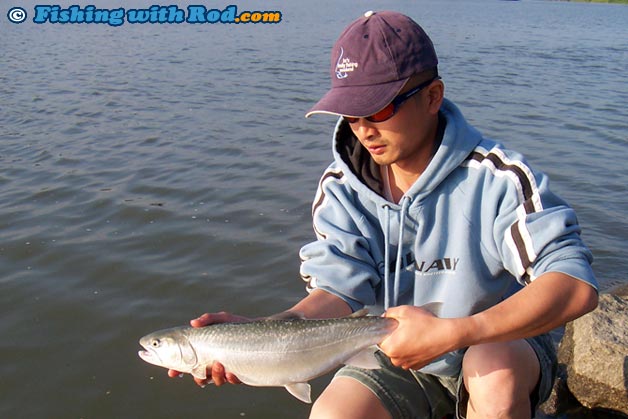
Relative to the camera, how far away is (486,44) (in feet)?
80.3

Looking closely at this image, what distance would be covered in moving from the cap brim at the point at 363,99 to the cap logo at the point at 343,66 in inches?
2.7

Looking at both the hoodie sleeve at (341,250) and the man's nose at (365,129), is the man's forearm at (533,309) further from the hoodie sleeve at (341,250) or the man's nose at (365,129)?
the man's nose at (365,129)

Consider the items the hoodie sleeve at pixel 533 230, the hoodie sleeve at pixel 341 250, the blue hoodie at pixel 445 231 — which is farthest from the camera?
the hoodie sleeve at pixel 341 250

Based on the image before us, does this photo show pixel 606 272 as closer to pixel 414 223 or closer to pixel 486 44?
pixel 414 223

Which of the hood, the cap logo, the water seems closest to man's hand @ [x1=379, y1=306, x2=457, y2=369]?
the hood

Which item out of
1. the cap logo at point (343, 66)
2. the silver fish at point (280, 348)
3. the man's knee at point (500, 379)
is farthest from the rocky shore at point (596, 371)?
the cap logo at point (343, 66)

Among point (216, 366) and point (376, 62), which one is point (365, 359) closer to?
point (216, 366)

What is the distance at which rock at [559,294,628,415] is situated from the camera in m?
4.13

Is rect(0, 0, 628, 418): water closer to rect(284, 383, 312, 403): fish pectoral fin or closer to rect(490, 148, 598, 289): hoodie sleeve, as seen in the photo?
rect(284, 383, 312, 403): fish pectoral fin

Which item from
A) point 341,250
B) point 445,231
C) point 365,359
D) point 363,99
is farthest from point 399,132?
point 365,359

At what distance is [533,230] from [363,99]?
3.23ft

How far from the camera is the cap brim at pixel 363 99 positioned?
3.02 metres

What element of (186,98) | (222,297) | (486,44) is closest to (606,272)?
(222,297)

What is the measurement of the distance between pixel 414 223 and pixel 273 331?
954 mm
